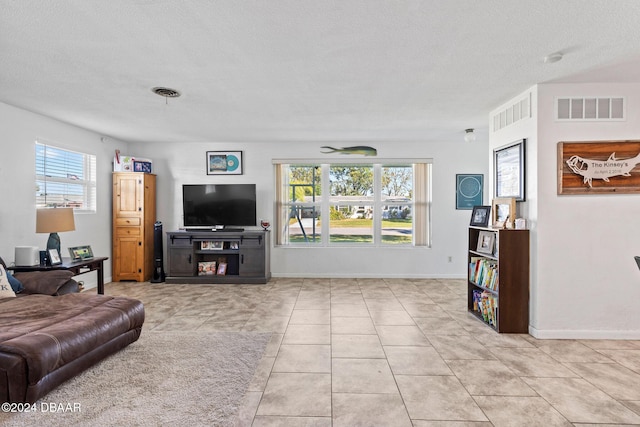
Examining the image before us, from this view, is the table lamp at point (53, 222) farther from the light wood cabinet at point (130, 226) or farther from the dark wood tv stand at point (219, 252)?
the dark wood tv stand at point (219, 252)

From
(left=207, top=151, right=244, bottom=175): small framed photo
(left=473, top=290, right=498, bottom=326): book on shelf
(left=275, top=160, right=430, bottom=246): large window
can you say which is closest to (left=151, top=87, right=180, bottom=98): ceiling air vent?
(left=207, top=151, right=244, bottom=175): small framed photo

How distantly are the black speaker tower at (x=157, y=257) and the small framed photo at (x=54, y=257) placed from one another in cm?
185

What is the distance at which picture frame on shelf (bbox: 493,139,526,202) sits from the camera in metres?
3.36

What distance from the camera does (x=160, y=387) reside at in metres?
2.28

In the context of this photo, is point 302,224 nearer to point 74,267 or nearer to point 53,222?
point 74,267

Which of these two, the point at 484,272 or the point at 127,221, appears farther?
the point at 127,221

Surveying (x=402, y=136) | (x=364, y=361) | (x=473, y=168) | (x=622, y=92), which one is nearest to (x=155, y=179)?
(x=402, y=136)

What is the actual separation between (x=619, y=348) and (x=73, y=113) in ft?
20.9

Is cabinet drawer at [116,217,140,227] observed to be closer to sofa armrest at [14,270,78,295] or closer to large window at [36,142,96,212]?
large window at [36,142,96,212]

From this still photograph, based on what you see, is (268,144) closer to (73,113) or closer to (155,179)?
(155,179)

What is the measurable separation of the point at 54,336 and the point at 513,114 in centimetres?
449

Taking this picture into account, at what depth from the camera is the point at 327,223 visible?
616 cm

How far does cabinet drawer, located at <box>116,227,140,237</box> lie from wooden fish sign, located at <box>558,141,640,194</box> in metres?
5.95

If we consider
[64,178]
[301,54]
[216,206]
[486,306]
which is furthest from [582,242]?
[64,178]
